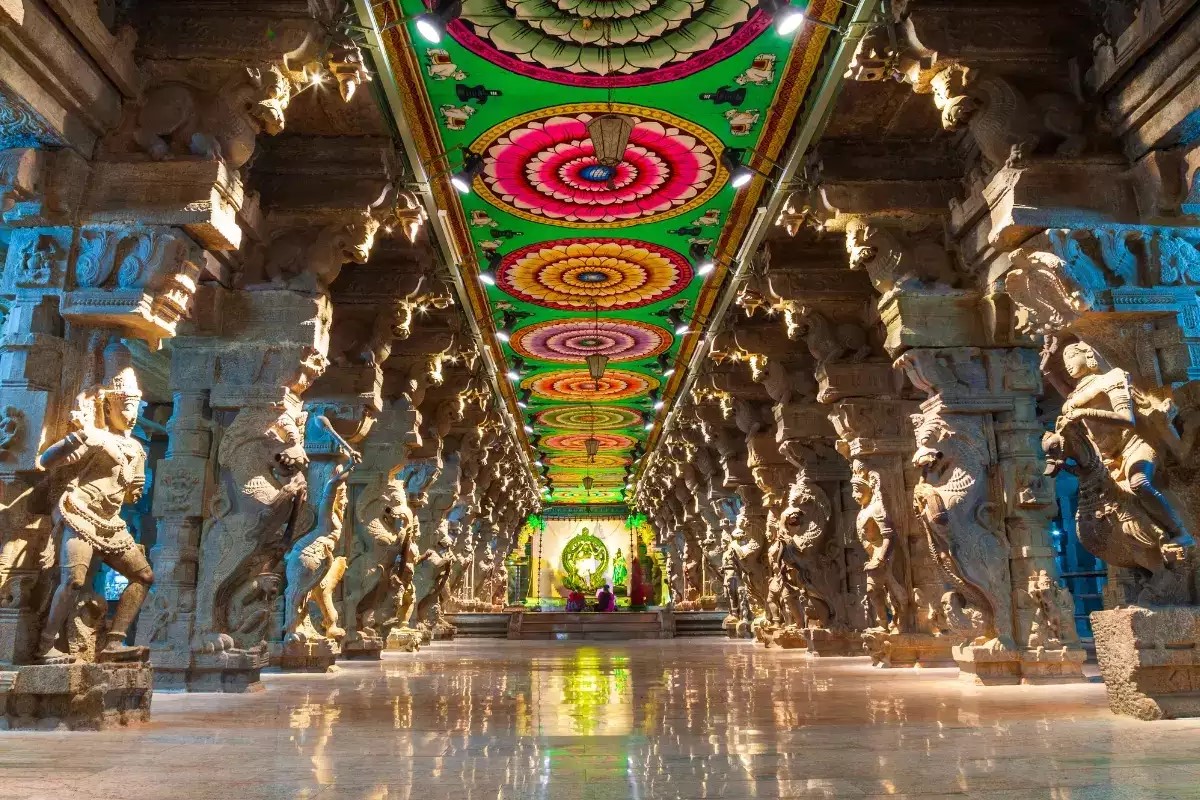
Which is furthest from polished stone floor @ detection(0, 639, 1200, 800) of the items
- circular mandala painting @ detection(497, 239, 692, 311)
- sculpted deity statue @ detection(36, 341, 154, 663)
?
circular mandala painting @ detection(497, 239, 692, 311)

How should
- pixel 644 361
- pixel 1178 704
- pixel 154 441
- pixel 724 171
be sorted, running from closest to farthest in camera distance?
pixel 1178 704 → pixel 724 171 → pixel 154 441 → pixel 644 361

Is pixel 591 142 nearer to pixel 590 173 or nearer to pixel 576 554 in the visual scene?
pixel 590 173

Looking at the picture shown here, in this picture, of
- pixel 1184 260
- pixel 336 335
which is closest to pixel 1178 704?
pixel 1184 260

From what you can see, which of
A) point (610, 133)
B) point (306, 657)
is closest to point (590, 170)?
point (610, 133)

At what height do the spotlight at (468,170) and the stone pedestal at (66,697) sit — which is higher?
the spotlight at (468,170)

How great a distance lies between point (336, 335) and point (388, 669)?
378 centimetres

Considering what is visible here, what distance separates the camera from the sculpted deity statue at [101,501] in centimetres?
486

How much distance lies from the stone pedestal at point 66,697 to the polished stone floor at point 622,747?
182 millimetres

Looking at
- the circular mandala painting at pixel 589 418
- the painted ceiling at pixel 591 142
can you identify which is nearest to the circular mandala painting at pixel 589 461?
the circular mandala painting at pixel 589 418

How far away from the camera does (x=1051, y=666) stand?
693 centimetres

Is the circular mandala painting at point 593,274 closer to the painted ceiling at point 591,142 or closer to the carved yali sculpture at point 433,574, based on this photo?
the painted ceiling at point 591,142

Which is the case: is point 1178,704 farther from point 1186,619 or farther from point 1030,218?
point 1030,218

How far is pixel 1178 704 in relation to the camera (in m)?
4.70

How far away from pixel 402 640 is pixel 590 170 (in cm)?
810
